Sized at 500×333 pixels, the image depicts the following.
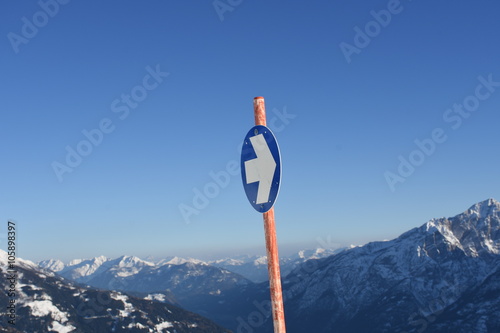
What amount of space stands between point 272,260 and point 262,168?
1922 mm

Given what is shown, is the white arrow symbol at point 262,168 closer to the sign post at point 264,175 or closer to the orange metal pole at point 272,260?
the sign post at point 264,175

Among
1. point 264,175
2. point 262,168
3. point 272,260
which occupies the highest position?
point 262,168

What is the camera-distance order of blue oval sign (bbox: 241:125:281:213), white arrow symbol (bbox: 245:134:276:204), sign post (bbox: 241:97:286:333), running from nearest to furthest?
sign post (bbox: 241:97:286:333) < blue oval sign (bbox: 241:125:281:213) < white arrow symbol (bbox: 245:134:276:204)

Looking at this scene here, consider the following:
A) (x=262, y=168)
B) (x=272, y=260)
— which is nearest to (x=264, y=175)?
(x=262, y=168)

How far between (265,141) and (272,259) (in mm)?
2432

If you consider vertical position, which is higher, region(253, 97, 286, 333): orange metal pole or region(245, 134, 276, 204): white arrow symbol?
region(245, 134, 276, 204): white arrow symbol

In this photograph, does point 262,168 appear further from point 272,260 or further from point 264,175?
point 272,260

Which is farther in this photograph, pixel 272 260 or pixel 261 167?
pixel 261 167

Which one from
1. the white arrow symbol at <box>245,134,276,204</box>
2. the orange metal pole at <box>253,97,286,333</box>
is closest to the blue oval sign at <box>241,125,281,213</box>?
the white arrow symbol at <box>245,134,276,204</box>

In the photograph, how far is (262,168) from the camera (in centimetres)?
923

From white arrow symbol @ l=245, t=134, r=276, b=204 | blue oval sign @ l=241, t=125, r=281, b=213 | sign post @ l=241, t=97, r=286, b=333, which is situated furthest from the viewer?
white arrow symbol @ l=245, t=134, r=276, b=204

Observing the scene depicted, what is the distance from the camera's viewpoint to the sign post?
8625mm

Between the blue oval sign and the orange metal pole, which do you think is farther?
the blue oval sign

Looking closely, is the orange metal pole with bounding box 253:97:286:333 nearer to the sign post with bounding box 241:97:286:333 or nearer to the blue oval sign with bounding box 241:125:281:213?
the sign post with bounding box 241:97:286:333
